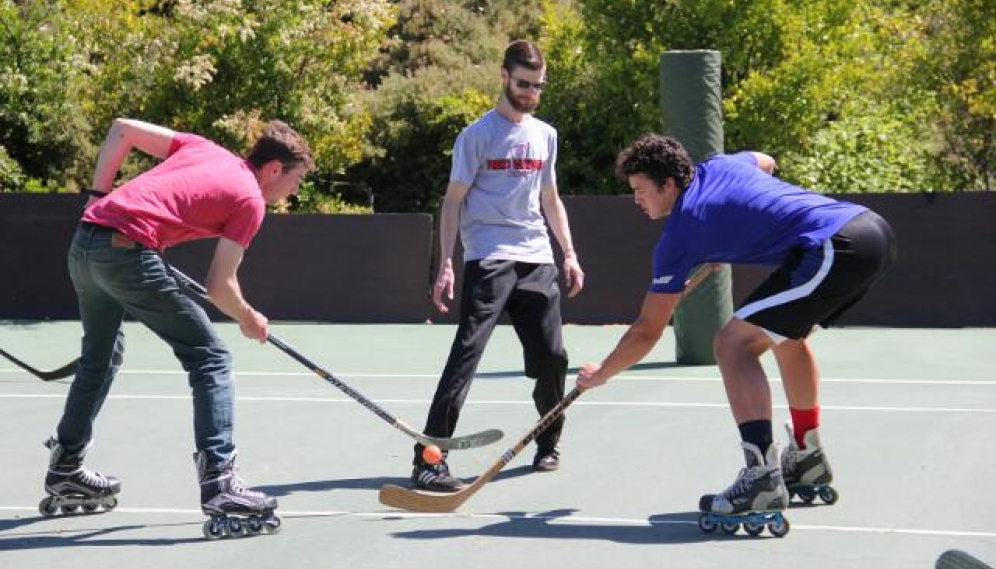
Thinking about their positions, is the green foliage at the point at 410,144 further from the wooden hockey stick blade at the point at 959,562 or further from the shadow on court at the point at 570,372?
the wooden hockey stick blade at the point at 959,562

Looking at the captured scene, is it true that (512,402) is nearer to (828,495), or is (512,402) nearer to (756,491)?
(828,495)

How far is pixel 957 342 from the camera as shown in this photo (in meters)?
14.2

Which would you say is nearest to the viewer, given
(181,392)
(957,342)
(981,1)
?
(181,392)

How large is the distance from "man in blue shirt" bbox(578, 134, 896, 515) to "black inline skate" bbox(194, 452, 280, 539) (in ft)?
5.06

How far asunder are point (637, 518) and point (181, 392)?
5.11 meters

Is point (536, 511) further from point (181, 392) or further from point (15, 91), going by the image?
point (15, 91)

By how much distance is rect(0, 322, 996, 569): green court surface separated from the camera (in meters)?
5.95

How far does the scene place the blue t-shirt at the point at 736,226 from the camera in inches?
244

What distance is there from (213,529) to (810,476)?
98.1 inches

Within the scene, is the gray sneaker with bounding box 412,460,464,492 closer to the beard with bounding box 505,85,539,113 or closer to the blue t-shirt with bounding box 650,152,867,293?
the blue t-shirt with bounding box 650,152,867,293

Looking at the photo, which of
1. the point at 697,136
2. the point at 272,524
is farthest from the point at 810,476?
the point at 697,136

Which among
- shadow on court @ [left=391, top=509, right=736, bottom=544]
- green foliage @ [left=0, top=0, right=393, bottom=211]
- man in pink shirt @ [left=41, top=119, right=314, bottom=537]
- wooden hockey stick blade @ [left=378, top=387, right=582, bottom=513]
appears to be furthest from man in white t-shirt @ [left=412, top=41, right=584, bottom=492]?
green foliage @ [left=0, top=0, right=393, bottom=211]

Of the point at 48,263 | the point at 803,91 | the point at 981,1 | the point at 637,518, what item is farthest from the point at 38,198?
the point at 637,518

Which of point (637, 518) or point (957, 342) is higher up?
point (637, 518)
